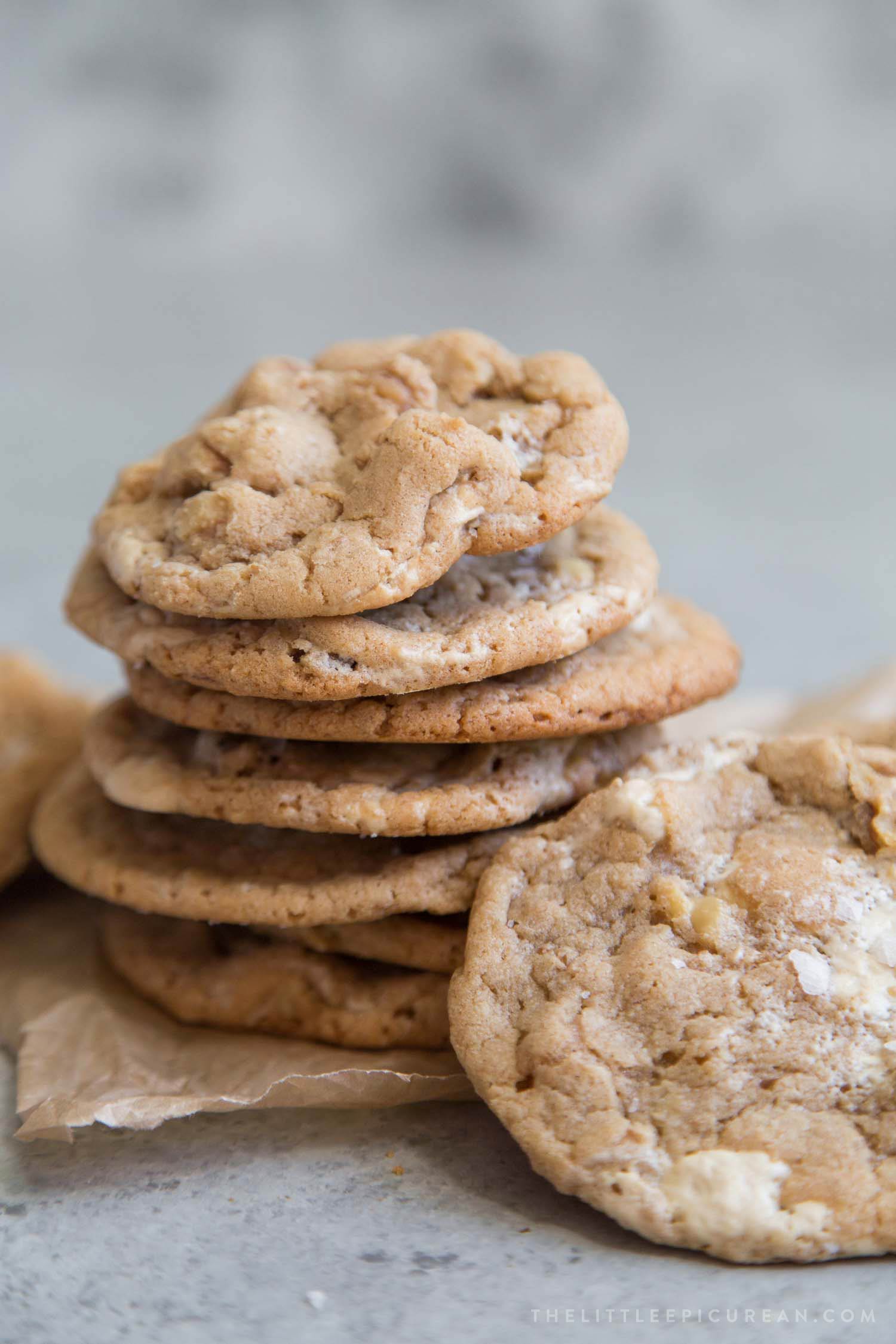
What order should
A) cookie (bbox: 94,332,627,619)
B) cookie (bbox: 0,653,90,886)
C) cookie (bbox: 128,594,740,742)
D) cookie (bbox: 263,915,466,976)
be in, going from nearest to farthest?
cookie (bbox: 94,332,627,619)
cookie (bbox: 128,594,740,742)
cookie (bbox: 263,915,466,976)
cookie (bbox: 0,653,90,886)

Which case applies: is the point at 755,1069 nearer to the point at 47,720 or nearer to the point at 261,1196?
the point at 261,1196

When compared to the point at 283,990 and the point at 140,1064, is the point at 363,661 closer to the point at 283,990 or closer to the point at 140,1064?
Result: the point at 283,990

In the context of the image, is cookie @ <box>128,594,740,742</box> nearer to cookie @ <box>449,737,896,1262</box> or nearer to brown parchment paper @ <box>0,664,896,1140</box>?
cookie @ <box>449,737,896,1262</box>

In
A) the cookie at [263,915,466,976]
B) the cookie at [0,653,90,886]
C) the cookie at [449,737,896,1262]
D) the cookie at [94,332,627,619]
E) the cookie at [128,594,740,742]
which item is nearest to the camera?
the cookie at [449,737,896,1262]

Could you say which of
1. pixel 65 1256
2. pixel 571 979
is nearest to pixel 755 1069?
pixel 571 979

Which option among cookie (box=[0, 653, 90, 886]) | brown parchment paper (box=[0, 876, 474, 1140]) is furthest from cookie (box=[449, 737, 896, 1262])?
cookie (box=[0, 653, 90, 886])

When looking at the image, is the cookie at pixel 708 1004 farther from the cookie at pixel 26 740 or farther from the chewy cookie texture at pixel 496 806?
the cookie at pixel 26 740

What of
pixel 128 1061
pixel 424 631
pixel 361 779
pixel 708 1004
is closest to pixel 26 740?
pixel 128 1061
